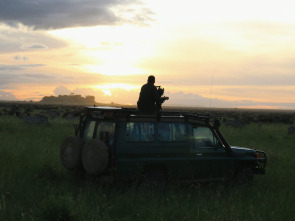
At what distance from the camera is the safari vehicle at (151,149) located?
6.99 m

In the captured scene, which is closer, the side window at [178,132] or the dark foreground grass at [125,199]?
the dark foreground grass at [125,199]

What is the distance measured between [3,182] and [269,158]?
8.77 m

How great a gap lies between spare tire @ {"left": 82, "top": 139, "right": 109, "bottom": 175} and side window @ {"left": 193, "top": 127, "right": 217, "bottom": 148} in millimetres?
2033

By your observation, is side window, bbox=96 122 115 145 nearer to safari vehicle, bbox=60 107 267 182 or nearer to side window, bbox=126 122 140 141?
safari vehicle, bbox=60 107 267 182

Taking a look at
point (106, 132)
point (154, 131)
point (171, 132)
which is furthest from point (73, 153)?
point (171, 132)

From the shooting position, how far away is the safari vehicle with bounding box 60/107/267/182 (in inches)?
275

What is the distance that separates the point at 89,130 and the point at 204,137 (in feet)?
7.93

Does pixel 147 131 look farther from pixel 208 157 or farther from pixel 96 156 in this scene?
pixel 208 157

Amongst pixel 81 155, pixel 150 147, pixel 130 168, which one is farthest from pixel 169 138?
pixel 81 155

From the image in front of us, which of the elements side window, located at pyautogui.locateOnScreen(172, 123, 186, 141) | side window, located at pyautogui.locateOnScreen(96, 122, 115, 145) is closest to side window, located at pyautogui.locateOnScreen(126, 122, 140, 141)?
side window, located at pyautogui.locateOnScreen(96, 122, 115, 145)

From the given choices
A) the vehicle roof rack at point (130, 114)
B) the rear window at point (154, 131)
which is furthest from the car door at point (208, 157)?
the rear window at point (154, 131)

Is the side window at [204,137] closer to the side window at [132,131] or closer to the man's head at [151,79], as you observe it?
the side window at [132,131]

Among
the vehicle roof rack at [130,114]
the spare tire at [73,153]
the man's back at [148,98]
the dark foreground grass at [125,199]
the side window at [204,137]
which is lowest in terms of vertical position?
the dark foreground grass at [125,199]

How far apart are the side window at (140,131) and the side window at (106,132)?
284 millimetres
